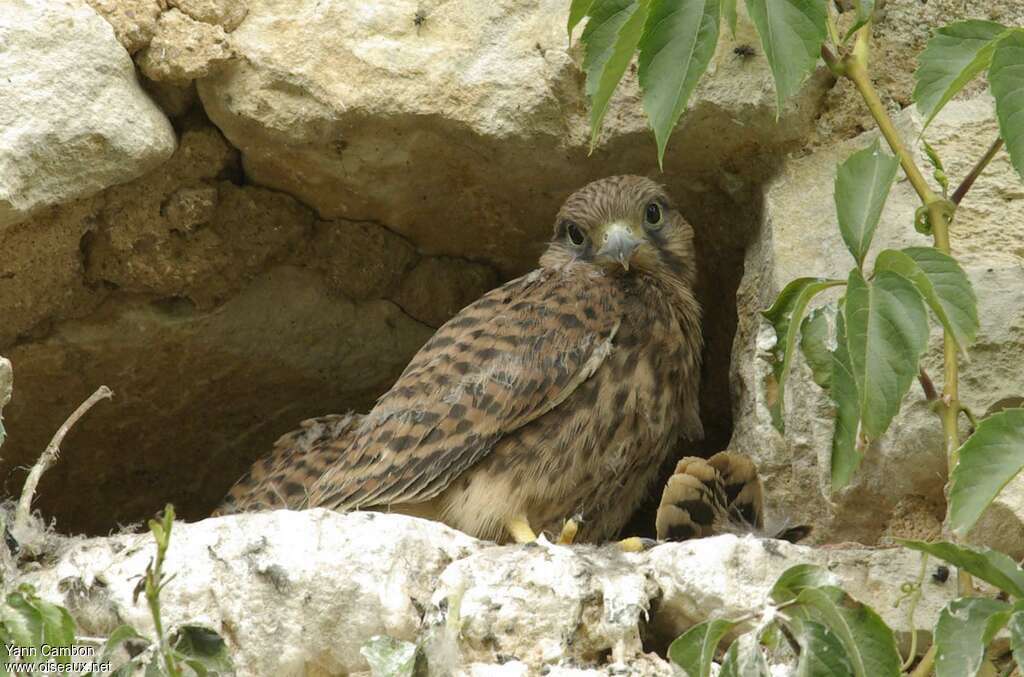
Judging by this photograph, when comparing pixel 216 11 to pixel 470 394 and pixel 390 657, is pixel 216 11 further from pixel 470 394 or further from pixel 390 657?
pixel 390 657

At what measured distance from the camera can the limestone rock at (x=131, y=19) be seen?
370 cm

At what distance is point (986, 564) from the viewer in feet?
7.51

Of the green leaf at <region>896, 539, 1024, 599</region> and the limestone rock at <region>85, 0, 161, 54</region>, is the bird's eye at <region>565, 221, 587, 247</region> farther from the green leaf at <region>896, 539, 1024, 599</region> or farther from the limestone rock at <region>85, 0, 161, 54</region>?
the green leaf at <region>896, 539, 1024, 599</region>

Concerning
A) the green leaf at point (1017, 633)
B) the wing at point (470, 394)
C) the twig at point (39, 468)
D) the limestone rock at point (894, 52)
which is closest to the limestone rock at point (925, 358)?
the limestone rock at point (894, 52)

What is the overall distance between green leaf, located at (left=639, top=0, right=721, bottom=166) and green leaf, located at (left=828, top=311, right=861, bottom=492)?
1.53 ft

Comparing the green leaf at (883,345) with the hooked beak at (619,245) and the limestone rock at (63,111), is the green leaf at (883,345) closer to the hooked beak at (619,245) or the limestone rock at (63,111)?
the hooked beak at (619,245)

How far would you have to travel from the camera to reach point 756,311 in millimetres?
3887

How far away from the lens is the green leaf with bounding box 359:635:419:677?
2.57m

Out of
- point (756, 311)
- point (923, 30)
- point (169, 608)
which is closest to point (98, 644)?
point (169, 608)

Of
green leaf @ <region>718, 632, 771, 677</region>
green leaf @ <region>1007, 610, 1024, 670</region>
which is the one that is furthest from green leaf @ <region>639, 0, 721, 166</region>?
green leaf @ <region>1007, 610, 1024, 670</region>

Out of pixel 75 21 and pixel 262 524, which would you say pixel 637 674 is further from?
pixel 75 21

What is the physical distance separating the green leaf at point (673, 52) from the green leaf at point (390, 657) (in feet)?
3.09

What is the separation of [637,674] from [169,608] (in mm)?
904

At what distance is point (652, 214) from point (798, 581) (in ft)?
6.54
